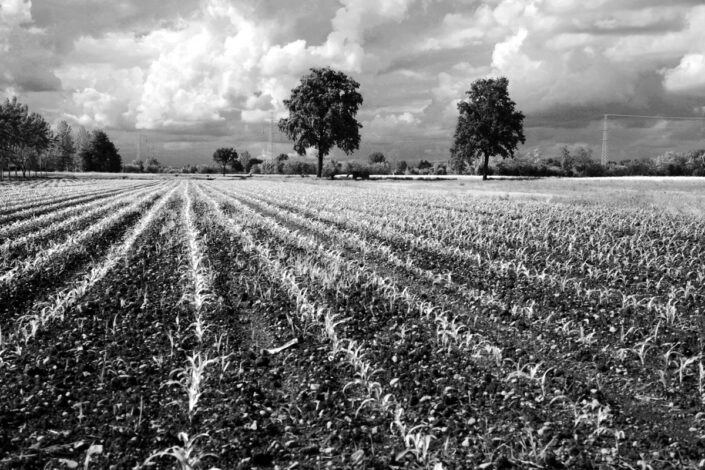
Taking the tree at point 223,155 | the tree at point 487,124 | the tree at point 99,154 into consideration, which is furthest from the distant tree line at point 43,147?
the tree at point 487,124

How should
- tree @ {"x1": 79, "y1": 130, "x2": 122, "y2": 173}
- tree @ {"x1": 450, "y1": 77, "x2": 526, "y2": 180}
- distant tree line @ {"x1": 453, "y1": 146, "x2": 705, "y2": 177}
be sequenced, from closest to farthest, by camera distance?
tree @ {"x1": 450, "y1": 77, "x2": 526, "y2": 180}, distant tree line @ {"x1": 453, "y1": 146, "x2": 705, "y2": 177}, tree @ {"x1": 79, "y1": 130, "x2": 122, "y2": 173}

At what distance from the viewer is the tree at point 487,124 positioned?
6619 cm

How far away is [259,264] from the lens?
1061cm

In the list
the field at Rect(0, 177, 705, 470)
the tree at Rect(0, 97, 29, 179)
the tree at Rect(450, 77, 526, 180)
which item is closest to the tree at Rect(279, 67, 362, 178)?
the tree at Rect(450, 77, 526, 180)

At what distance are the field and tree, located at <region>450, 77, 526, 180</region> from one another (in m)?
56.8

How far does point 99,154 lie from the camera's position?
14862 cm

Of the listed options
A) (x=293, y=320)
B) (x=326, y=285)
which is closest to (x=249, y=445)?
(x=293, y=320)

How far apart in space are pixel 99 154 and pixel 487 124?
12881 cm

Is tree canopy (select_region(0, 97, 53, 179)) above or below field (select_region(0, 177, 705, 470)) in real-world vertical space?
above

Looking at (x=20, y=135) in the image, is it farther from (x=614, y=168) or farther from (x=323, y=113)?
(x=614, y=168)

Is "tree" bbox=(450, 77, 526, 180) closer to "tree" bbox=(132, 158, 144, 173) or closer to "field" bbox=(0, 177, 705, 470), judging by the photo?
"field" bbox=(0, 177, 705, 470)

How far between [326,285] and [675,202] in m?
22.7

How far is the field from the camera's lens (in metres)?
3.93

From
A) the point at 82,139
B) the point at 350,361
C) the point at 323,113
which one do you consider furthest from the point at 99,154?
the point at 350,361
